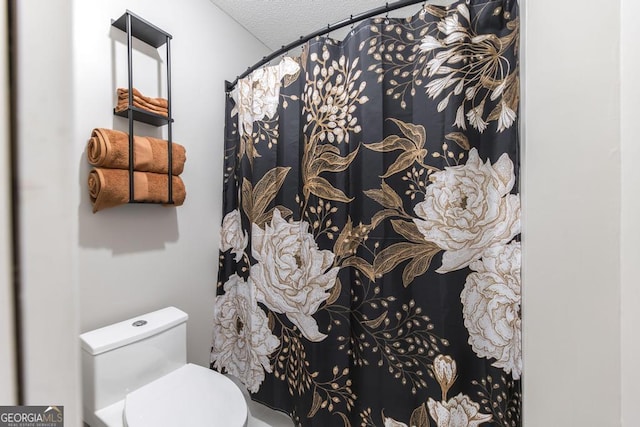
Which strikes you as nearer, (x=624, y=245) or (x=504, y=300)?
(x=624, y=245)

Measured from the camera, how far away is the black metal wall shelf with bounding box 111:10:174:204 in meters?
1.04

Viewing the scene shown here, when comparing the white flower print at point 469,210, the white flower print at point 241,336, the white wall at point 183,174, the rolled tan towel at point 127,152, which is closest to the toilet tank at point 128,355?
the white wall at point 183,174

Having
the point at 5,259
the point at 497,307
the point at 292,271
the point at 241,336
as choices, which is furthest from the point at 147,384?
the point at 497,307

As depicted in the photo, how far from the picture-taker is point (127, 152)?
104cm

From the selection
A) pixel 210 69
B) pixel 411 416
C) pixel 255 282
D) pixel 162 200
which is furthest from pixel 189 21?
pixel 411 416

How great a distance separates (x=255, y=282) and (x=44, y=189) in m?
1.23

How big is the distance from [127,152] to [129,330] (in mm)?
703

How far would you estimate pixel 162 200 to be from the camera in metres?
1.16

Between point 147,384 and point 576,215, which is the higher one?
point 576,215

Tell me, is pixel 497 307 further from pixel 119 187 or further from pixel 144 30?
pixel 144 30

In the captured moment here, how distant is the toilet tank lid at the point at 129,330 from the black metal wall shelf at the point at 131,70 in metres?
0.51

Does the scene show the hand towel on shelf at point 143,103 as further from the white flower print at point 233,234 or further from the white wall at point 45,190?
the white wall at point 45,190

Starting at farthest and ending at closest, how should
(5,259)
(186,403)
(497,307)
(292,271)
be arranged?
1. (292,271)
2. (186,403)
3. (497,307)
4. (5,259)

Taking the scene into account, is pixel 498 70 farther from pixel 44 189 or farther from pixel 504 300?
pixel 44 189
